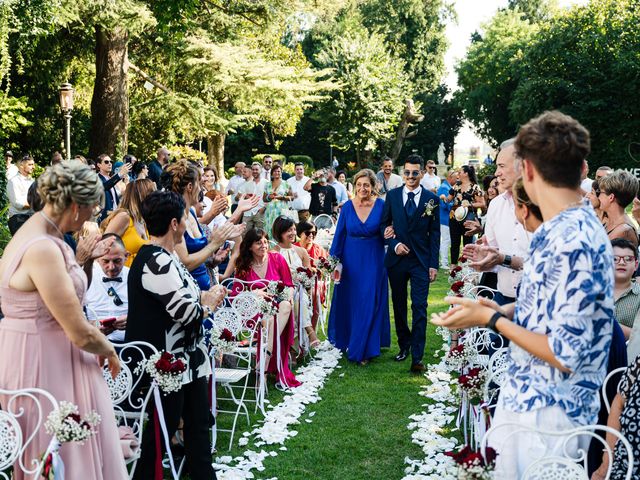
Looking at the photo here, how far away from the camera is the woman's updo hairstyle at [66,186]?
306 centimetres

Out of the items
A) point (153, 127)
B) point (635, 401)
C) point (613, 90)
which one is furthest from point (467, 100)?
point (635, 401)

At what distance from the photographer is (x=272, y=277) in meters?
7.21

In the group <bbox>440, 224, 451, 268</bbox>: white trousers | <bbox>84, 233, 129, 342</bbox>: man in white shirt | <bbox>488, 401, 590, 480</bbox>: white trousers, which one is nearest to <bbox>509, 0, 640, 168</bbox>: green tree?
<bbox>440, 224, 451, 268</bbox>: white trousers

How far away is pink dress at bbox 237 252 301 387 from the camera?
6914mm

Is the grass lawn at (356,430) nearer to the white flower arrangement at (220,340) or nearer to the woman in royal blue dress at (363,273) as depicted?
the woman in royal blue dress at (363,273)

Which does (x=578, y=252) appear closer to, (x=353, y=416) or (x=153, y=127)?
(x=353, y=416)

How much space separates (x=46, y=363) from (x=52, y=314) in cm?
28

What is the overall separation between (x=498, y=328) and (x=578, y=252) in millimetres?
376

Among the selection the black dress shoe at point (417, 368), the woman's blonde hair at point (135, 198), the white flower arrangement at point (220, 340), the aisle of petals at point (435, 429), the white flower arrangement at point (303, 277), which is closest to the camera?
the aisle of petals at point (435, 429)

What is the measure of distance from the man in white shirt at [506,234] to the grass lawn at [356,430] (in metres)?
1.47

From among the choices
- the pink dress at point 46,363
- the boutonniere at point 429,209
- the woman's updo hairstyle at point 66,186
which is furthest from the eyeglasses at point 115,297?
the boutonniere at point 429,209

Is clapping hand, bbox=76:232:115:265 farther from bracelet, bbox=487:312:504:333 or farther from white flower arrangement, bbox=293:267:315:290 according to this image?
white flower arrangement, bbox=293:267:315:290

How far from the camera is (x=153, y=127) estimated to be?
23.6 meters

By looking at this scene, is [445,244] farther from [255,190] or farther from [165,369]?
[165,369]
